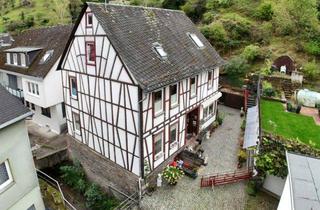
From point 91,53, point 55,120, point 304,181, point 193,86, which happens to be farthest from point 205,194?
point 55,120

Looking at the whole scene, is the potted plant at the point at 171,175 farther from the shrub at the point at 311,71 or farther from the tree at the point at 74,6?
the tree at the point at 74,6

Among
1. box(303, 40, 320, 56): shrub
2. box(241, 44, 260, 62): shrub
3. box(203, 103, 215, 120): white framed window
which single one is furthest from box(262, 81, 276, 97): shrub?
box(303, 40, 320, 56): shrub

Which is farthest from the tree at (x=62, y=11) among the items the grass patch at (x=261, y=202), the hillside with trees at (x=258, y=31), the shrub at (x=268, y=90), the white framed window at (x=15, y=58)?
the grass patch at (x=261, y=202)

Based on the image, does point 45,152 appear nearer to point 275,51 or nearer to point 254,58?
point 254,58

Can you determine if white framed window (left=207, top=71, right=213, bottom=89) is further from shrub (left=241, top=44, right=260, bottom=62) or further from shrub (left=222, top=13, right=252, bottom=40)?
shrub (left=222, top=13, right=252, bottom=40)

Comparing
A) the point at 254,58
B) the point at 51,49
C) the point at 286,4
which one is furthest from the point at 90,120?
the point at 286,4
